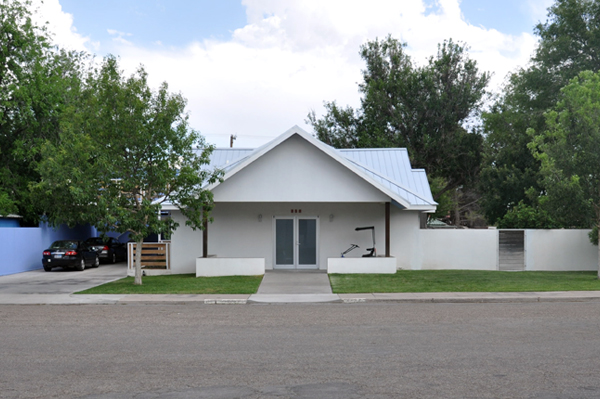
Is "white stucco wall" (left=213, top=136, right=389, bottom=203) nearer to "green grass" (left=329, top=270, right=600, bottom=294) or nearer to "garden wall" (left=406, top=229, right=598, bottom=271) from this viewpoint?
"green grass" (left=329, top=270, right=600, bottom=294)

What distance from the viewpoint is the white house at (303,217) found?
2205 cm

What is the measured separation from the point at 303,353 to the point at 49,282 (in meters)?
15.1

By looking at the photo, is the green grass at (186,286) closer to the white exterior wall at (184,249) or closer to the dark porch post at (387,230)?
the white exterior wall at (184,249)

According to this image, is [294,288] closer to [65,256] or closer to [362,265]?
[362,265]

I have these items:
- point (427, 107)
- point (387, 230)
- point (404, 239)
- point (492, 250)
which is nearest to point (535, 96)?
point (427, 107)

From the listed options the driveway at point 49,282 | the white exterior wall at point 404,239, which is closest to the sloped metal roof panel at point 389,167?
the white exterior wall at point 404,239

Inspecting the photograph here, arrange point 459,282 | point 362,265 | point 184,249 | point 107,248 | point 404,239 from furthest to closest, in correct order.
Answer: point 107,248 → point 404,239 → point 184,249 → point 362,265 → point 459,282

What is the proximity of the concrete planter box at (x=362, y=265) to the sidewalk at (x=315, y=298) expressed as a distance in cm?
584

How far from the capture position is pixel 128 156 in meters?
18.7

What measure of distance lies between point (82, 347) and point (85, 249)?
64.0ft

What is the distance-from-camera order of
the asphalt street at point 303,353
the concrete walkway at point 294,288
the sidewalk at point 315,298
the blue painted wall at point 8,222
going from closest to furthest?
1. the asphalt street at point 303,353
2. the sidewalk at point 315,298
3. the concrete walkway at point 294,288
4. the blue painted wall at point 8,222

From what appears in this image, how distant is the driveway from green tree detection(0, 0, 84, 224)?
7.96 m

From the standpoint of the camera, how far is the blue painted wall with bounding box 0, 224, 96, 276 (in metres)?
24.7

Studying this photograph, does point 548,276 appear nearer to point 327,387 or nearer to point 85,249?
point 327,387
